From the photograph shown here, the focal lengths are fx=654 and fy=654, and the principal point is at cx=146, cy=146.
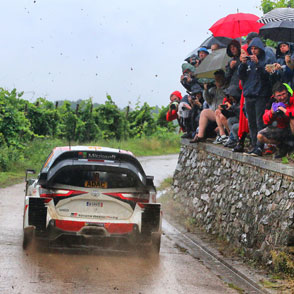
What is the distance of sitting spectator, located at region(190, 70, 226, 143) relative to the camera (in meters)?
16.0

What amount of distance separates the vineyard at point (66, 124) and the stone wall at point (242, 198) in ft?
38.4

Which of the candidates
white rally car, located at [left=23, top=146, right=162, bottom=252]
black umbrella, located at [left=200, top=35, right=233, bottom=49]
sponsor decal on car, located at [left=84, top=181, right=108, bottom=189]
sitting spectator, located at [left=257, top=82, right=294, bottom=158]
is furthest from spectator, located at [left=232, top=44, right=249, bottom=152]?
black umbrella, located at [left=200, top=35, right=233, bottom=49]

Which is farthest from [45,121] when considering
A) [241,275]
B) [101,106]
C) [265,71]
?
[241,275]

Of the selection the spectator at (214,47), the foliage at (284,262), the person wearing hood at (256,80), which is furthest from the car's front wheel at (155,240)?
the spectator at (214,47)

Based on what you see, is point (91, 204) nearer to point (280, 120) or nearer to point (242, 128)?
point (280, 120)

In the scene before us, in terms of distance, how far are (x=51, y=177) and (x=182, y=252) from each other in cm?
310

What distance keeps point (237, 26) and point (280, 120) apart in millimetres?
6201

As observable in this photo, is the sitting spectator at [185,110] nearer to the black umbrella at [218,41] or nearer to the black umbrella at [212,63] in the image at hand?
the black umbrella at [212,63]

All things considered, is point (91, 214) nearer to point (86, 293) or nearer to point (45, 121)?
point (86, 293)

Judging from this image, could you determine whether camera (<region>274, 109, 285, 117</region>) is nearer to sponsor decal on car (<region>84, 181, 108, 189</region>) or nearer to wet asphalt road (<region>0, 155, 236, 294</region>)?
wet asphalt road (<region>0, 155, 236, 294</region>)

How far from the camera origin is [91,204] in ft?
33.0

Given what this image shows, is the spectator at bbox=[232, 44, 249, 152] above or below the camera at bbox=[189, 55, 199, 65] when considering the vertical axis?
below

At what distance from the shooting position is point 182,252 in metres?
11.8

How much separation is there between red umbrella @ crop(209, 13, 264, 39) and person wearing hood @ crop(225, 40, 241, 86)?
265cm
